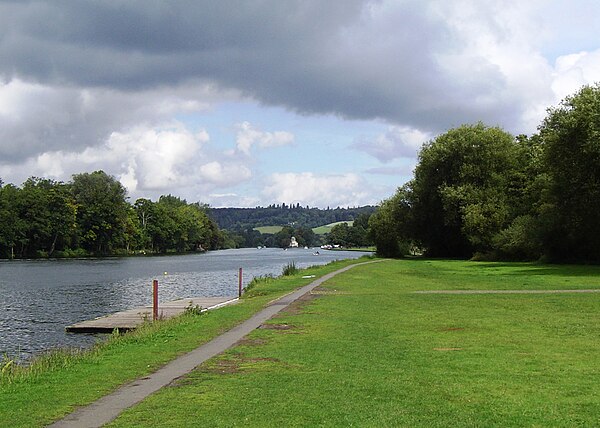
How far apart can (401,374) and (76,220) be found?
130794mm

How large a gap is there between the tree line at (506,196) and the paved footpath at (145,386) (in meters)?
40.0

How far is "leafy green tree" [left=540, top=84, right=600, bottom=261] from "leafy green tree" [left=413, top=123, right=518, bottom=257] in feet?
45.6

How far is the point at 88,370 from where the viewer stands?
1384 cm

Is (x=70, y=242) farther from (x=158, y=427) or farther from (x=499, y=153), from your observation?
(x=158, y=427)

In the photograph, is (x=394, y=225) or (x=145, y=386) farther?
(x=394, y=225)

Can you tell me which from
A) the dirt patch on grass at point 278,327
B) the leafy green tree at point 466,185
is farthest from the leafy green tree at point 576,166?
the dirt patch on grass at point 278,327

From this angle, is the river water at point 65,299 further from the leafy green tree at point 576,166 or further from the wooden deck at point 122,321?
the leafy green tree at point 576,166

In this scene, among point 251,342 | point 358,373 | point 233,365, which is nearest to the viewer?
point 358,373

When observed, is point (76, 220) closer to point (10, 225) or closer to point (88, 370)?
point (10, 225)

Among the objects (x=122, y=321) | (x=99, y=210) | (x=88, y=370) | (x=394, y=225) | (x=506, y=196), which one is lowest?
(x=122, y=321)

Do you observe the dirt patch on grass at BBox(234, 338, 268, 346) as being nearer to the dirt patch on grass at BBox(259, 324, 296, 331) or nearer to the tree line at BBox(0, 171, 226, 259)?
the dirt patch on grass at BBox(259, 324, 296, 331)

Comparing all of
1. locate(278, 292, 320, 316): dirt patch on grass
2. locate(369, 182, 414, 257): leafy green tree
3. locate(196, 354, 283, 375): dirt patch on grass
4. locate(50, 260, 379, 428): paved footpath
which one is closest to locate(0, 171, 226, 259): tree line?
locate(369, 182, 414, 257): leafy green tree

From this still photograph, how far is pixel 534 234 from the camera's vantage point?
6322cm

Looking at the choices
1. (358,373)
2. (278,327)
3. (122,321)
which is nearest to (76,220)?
(122,321)
